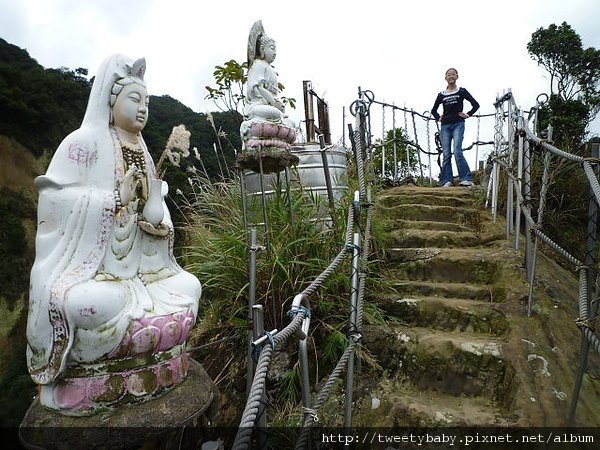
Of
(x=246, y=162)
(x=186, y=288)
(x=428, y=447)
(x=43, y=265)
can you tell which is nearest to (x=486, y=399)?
(x=428, y=447)

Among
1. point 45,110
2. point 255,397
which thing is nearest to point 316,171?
point 255,397

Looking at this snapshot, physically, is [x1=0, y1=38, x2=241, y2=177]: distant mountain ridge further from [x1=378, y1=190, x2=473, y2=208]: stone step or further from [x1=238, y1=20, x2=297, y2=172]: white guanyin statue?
[x1=238, y1=20, x2=297, y2=172]: white guanyin statue

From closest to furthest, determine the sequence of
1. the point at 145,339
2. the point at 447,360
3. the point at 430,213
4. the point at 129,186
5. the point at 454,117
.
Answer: the point at 145,339 → the point at 129,186 → the point at 447,360 → the point at 430,213 → the point at 454,117

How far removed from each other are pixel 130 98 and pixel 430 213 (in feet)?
10.7

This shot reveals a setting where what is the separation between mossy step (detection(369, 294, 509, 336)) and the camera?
271 centimetres

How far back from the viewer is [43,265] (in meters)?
2.00

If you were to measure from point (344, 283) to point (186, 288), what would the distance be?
4.09ft

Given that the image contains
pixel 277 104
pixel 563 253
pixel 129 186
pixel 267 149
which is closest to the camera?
pixel 563 253

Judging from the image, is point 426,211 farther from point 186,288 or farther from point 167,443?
point 167,443

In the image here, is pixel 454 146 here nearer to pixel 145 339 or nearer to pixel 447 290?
pixel 447 290

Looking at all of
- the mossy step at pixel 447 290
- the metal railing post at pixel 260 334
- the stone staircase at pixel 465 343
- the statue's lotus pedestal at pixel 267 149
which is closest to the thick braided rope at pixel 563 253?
the stone staircase at pixel 465 343

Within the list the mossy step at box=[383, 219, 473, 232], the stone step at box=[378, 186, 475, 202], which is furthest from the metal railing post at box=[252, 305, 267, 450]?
the stone step at box=[378, 186, 475, 202]

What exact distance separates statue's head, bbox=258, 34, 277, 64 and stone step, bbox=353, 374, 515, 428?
292 cm

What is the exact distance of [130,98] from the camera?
2246 mm
